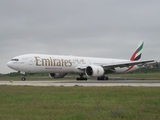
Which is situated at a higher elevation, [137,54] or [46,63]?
[137,54]

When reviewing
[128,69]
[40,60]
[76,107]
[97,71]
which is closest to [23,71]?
[40,60]

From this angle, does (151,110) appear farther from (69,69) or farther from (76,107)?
(69,69)

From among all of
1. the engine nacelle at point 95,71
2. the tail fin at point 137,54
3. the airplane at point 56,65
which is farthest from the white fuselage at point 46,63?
the tail fin at point 137,54

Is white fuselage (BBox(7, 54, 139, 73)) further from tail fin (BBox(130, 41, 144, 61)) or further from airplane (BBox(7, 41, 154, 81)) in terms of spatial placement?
tail fin (BBox(130, 41, 144, 61))

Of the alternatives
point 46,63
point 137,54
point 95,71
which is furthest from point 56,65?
point 137,54

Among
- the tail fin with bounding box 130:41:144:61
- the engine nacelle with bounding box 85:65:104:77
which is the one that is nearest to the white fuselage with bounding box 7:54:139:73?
the engine nacelle with bounding box 85:65:104:77

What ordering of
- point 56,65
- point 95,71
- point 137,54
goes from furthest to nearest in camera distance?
1. point 137,54
2. point 56,65
3. point 95,71

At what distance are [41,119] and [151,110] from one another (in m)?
3.77

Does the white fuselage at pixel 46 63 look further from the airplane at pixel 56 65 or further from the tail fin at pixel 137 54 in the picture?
the tail fin at pixel 137 54

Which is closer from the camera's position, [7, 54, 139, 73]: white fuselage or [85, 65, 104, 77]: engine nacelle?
[7, 54, 139, 73]: white fuselage

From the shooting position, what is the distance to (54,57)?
38844 millimetres

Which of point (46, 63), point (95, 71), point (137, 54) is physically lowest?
point (95, 71)

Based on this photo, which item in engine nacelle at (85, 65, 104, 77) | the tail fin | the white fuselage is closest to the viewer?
the white fuselage

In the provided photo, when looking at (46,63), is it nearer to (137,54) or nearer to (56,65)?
(56,65)
